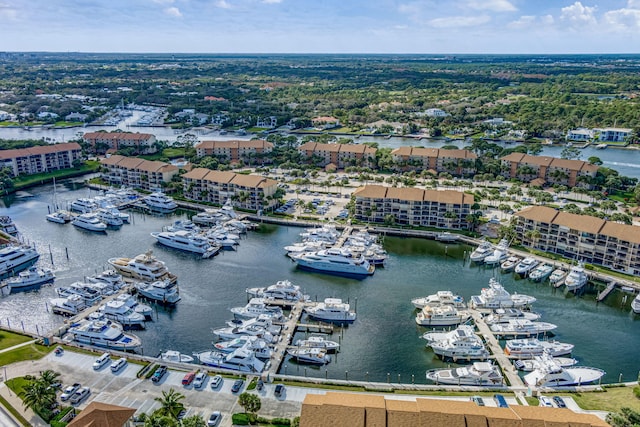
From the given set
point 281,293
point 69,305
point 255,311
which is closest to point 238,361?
point 255,311

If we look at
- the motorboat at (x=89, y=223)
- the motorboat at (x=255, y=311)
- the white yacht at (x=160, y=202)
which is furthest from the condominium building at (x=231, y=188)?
the motorboat at (x=255, y=311)

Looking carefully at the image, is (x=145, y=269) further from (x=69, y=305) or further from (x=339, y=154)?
(x=339, y=154)

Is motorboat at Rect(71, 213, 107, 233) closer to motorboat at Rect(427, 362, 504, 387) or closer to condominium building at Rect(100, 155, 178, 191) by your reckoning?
condominium building at Rect(100, 155, 178, 191)

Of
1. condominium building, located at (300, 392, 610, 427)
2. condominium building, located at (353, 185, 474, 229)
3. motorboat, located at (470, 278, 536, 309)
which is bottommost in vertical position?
motorboat, located at (470, 278, 536, 309)

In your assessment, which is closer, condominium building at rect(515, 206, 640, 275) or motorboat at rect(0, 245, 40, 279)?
condominium building at rect(515, 206, 640, 275)

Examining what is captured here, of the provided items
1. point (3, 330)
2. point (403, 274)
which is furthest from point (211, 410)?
point (403, 274)

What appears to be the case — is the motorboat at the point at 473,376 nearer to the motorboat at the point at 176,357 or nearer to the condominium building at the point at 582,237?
the motorboat at the point at 176,357

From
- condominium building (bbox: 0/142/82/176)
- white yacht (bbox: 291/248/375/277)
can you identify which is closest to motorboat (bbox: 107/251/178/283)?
white yacht (bbox: 291/248/375/277)
